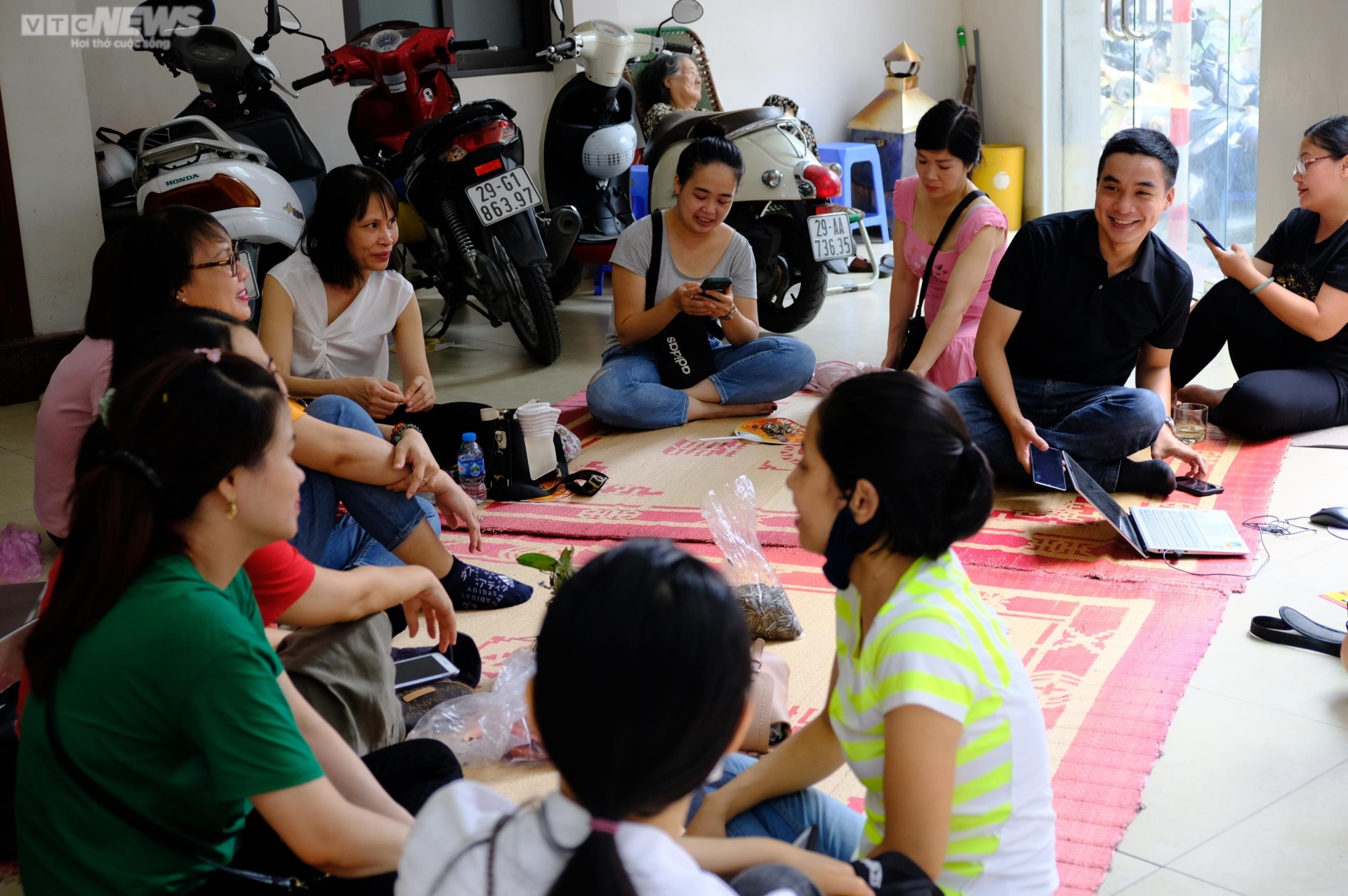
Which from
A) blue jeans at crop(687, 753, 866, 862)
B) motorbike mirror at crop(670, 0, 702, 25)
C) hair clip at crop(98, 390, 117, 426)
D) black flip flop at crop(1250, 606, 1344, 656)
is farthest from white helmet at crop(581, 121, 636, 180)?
blue jeans at crop(687, 753, 866, 862)

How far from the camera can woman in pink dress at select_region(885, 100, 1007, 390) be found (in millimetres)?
3520

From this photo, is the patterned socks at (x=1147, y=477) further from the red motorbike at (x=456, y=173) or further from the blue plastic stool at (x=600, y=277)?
the blue plastic stool at (x=600, y=277)

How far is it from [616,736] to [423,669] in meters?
1.45

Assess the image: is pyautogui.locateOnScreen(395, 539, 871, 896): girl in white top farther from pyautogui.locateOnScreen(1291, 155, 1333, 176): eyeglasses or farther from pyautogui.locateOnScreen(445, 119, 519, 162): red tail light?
pyautogui.locateOnScreen(445, 119, 519, 162): red tail light

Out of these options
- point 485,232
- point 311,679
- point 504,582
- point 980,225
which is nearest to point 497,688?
point 311,679

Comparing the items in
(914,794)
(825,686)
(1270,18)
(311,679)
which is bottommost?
(825,686)

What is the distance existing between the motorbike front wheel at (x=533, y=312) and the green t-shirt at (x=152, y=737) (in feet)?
11.5

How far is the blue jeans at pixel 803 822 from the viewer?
1.44 meters

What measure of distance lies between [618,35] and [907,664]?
4593mm

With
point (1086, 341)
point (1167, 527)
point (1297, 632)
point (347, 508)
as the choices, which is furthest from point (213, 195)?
point (1297, 632)

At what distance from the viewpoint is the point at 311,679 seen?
5.85 feet

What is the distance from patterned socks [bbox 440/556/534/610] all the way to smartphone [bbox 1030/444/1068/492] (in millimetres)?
1348

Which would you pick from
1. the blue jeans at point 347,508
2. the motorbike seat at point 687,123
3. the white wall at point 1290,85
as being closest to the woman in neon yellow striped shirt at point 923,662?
the blue jeans at point 347,508

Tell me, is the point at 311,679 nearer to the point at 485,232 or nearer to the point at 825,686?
the point at 825,686
